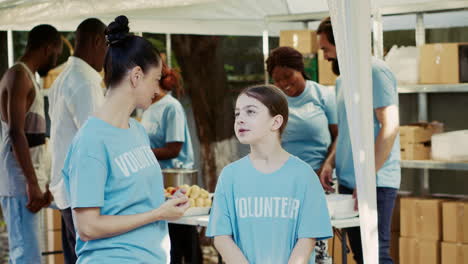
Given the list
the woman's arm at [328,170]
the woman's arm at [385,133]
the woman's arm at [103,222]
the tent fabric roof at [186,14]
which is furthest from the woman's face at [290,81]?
the woman's arm at [103,222]

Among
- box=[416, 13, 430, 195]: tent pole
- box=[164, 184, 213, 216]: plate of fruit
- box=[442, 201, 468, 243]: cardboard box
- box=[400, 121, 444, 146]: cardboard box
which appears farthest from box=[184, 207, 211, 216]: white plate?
box=[416, 13, 430, 195]: tent pole

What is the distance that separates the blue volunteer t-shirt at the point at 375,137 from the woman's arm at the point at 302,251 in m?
1.46

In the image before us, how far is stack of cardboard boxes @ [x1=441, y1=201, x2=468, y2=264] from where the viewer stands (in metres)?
5.20

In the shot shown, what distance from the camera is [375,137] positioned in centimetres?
408

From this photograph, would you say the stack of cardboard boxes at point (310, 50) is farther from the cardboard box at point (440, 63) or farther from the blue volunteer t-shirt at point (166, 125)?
the blue volunteer t-shirt at point (166, 125)

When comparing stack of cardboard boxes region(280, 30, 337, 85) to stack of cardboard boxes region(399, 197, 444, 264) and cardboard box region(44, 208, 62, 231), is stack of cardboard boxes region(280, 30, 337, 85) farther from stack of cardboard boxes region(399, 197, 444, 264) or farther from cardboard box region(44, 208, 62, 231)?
cardboard box region(44, 208, 62, 231)

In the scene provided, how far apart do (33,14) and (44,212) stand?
75.8 inches

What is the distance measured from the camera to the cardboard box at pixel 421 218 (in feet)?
17.5

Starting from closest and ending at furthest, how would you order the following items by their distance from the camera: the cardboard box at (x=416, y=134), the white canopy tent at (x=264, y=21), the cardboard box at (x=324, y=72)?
the white canopy tent at (x=264, y=21) < the cardboard box at (x=416, y=134) < the cardboard box at (x=324, y=72)

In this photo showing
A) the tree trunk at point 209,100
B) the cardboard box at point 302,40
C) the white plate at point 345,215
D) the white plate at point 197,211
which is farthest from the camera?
the tree trunk at point 209,100

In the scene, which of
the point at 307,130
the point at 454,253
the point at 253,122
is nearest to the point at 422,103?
the point at 454,253

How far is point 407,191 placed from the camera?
637cm

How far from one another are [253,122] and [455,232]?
2972 millimetres

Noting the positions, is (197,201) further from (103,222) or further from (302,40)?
(302,40)
